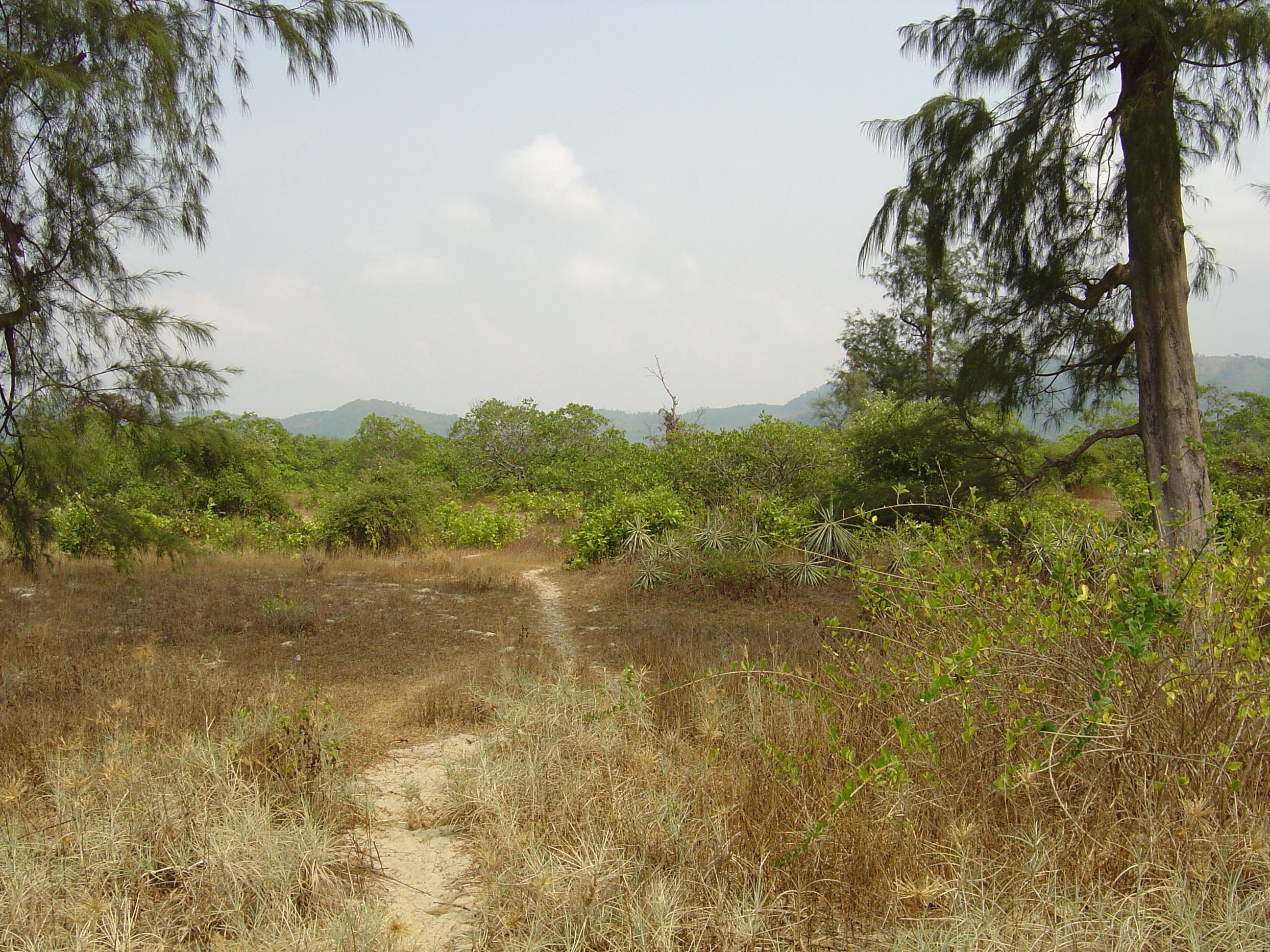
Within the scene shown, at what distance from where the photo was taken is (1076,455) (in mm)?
5973

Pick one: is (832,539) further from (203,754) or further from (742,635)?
(203,754)

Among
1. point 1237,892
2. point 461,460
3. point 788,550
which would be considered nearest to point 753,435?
point 788,550

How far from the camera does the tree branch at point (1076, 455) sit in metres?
5.93

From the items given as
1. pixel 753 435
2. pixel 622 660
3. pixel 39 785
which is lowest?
pixel 622 660

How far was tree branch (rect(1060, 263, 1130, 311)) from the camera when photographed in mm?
5832

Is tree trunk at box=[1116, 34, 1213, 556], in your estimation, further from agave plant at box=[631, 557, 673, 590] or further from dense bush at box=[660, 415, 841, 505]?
dense bush at box=[660, 415, 841, 505]

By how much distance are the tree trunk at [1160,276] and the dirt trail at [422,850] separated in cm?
513

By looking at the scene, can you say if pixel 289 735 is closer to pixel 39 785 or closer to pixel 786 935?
pixel 39 785

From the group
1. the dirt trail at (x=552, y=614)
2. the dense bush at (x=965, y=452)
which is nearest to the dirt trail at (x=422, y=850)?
the dirt trail at (x=552, y=614)

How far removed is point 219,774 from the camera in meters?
3.21

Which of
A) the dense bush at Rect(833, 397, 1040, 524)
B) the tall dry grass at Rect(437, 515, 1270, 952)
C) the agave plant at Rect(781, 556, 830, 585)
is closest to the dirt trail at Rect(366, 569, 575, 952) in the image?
the tall dry grass at Rect(437, 515, 1270, 952)

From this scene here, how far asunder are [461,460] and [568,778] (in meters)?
19.8

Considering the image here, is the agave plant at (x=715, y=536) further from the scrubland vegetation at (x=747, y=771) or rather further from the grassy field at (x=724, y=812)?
the grassy field at (x=724, y=812)

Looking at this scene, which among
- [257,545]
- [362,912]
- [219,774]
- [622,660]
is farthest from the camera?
[257,545]
